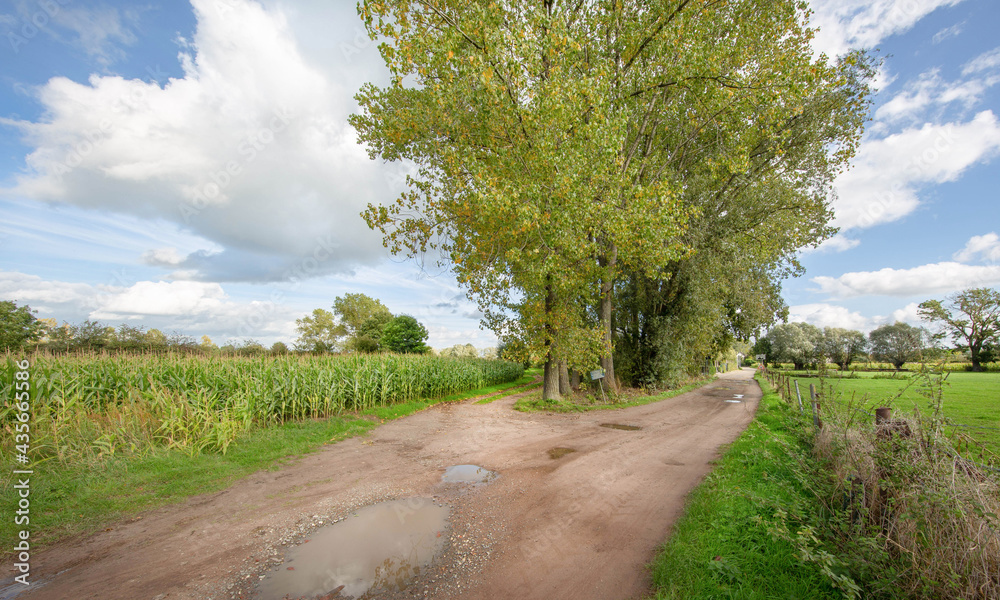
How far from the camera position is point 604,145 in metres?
11.3

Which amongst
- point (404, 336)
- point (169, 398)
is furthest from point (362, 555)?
point (404, 336)

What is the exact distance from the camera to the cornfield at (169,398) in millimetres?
6794

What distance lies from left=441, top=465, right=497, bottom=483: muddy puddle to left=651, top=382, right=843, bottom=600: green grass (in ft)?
10.6

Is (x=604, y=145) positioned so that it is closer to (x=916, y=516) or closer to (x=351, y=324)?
(x=916, y=516)

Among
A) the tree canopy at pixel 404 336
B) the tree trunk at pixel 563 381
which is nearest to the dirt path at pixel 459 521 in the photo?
the tree trunk at pixel 563 381

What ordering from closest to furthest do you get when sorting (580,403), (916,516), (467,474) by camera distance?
(916,516), (467,474), (580,403)

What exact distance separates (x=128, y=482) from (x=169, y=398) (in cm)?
226

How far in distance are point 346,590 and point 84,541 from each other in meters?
3.56

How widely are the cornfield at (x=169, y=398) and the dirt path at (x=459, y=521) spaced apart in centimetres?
241

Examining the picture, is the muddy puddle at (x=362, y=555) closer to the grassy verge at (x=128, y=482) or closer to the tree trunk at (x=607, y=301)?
the grassy verge at (x=128, y=482)

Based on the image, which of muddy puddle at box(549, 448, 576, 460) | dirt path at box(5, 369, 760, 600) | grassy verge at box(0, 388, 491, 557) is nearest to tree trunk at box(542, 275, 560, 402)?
dirt path at box(5, 369, 760, 600)

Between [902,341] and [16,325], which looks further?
[16,325]

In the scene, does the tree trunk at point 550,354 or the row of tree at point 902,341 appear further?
the tree trunk at point 550,354

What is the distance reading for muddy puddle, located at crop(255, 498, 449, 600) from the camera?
363 cm
